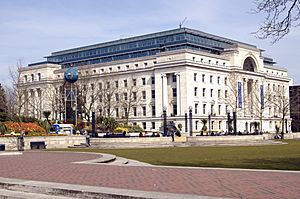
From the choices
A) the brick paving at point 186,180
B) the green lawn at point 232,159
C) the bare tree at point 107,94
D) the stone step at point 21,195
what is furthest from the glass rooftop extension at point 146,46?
the stone step at point 21,195

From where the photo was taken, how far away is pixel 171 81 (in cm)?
10206

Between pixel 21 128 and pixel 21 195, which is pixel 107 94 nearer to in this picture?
pixel 21 128

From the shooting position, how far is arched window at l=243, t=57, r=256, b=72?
114 metres

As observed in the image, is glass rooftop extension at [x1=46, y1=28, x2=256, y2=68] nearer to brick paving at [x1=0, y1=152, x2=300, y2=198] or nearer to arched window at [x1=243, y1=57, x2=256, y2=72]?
arched window at [x1=243, y1=57, x2=256, y2=72]

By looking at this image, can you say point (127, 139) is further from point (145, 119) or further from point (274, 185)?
point (145, 119)

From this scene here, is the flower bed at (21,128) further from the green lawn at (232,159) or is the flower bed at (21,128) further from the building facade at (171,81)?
the building facade at (171,81)

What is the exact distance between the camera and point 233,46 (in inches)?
4333

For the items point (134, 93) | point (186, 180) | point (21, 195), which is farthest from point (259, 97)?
point (21, 195)

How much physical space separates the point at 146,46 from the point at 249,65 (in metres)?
25.6

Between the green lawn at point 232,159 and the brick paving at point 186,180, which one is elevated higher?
the brick paving at point 186,180

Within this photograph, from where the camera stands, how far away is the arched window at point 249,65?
11431 cm

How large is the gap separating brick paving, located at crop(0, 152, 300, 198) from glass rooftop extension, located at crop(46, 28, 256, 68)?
85.6m

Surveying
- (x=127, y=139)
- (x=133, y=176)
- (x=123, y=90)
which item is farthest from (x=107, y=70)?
(x=133, y=176)

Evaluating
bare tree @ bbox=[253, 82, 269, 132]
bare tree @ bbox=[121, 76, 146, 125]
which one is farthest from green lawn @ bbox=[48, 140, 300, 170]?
bare tree @ bbox=[253, 82, 269, 132]
